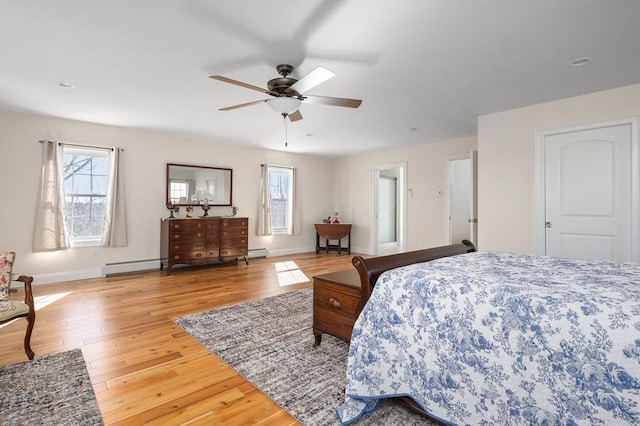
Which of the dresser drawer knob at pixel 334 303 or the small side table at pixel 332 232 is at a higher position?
the small side table at pixel 332 232

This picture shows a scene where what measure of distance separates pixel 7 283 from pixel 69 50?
188cm

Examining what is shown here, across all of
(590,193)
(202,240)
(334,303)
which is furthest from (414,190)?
(334,303)

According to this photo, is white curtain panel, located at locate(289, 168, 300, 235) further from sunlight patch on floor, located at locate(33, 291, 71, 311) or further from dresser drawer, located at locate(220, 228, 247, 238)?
sunlight patch on floor, located at locate(33, 291, 71, 311)

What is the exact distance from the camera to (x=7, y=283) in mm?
2279

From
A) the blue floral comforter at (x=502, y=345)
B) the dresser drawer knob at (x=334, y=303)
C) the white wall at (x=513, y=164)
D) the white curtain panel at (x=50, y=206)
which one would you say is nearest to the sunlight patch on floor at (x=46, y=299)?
the white curtain panel at (x=50, y=206)

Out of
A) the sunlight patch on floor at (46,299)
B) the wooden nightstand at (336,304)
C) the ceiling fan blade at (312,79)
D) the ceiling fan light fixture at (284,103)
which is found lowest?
the sunlight patch on floor at (46,299)

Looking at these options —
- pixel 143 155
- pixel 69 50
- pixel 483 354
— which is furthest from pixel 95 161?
pixel 483 354

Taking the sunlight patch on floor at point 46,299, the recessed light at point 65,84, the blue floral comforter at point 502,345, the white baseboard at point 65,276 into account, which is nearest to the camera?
the blue floral comforter at point 502,345

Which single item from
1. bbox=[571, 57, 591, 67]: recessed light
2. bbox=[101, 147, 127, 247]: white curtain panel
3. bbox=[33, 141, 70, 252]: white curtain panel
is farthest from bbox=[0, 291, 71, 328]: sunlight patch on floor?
bbox=[571, 57, 591, 67]: recessed light

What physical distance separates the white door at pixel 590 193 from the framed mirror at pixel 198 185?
5195 millimetres

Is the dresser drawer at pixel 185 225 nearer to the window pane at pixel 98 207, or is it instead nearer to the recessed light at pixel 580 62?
the window pane at pixel 98 207

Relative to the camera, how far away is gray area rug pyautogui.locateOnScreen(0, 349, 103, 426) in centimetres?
158

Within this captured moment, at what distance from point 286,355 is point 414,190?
488 centimetres

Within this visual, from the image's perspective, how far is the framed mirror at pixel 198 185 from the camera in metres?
5.53
